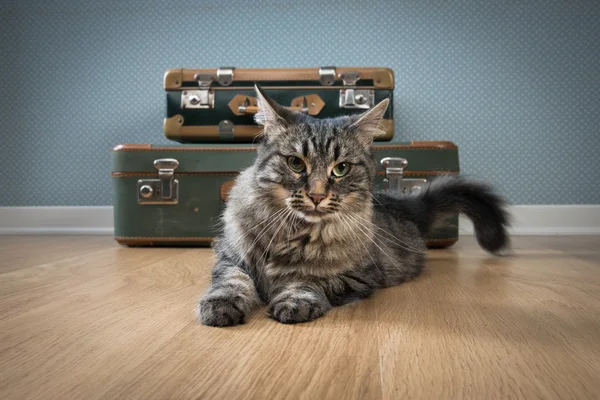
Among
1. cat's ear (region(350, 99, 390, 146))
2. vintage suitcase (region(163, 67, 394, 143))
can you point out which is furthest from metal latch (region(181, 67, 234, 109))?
cat's ear (region(350, 99, 390, 146))

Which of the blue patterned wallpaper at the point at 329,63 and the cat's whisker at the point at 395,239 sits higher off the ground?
the blue patterned wallpaper at the point at 329,63

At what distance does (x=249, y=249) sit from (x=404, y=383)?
2.40ft

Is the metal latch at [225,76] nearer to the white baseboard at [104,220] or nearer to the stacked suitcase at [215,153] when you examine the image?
the stacked suitcase at [215,153]

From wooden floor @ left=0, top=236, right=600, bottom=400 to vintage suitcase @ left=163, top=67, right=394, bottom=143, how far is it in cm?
122

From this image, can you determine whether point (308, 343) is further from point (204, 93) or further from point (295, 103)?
point (204, 93)

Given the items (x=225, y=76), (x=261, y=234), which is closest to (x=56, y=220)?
(x=225, y=76)

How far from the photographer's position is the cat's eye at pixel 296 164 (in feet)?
4.38

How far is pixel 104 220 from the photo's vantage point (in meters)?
3.50

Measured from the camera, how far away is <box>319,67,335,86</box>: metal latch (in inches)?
108

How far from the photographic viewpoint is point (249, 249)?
1.43 meters

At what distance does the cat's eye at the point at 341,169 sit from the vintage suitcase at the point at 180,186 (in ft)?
4.13

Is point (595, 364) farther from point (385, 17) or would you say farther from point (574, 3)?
point (574, 3)

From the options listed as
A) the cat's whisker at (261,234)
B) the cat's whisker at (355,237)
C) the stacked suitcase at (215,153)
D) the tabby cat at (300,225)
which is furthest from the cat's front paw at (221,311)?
the stacked suitcase at (215,153)

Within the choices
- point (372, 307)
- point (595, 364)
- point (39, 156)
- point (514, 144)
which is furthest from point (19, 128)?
point (595, 364)
